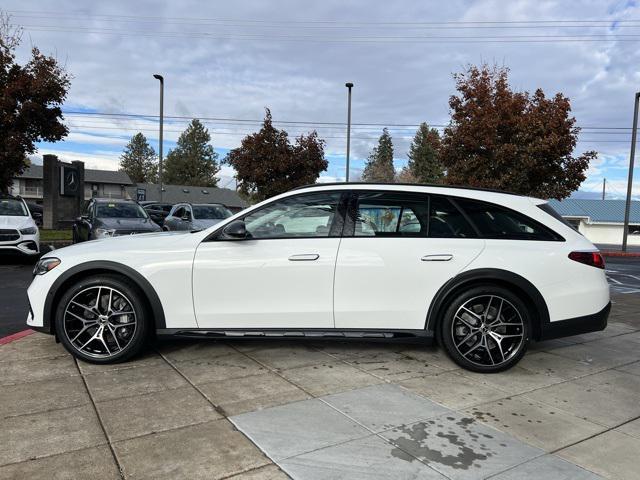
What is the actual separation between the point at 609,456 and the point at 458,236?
6.55ft

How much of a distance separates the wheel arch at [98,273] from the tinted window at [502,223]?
2.82 meters

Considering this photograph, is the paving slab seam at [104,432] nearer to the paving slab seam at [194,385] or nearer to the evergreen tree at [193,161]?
the paving slab seam at [194,385]

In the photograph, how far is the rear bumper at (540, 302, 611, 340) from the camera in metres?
4.35

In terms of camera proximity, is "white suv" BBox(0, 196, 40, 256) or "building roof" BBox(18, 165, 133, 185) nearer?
"white suv" BBox(0, 196, 40, 256)

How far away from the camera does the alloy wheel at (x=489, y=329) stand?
436cm

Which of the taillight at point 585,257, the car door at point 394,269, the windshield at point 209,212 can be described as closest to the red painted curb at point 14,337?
the car door at point 394,269

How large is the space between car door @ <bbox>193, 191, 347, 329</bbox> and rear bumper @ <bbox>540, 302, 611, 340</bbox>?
6.19ft

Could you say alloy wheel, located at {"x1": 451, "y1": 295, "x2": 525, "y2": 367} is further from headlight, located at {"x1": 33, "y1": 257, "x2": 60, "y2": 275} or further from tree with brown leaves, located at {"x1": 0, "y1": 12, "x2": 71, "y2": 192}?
tree with brown leaves, located at {"x1": 0, "y1": 12, "x2": 71, "y2": 192}

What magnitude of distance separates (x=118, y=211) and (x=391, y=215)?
1041 centimetres

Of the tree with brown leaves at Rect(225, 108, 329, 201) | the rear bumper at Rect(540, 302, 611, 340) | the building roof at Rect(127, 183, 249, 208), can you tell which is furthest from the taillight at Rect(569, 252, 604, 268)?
the building roof at Rect(127, 183, 249, 208)

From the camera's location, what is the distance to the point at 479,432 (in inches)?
130

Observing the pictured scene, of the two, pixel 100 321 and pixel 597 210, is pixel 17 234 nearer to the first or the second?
pixel 100 321

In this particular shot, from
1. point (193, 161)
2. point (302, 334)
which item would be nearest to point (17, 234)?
point (302, 334)

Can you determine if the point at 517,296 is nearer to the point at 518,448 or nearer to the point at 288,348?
the point at 518,448
